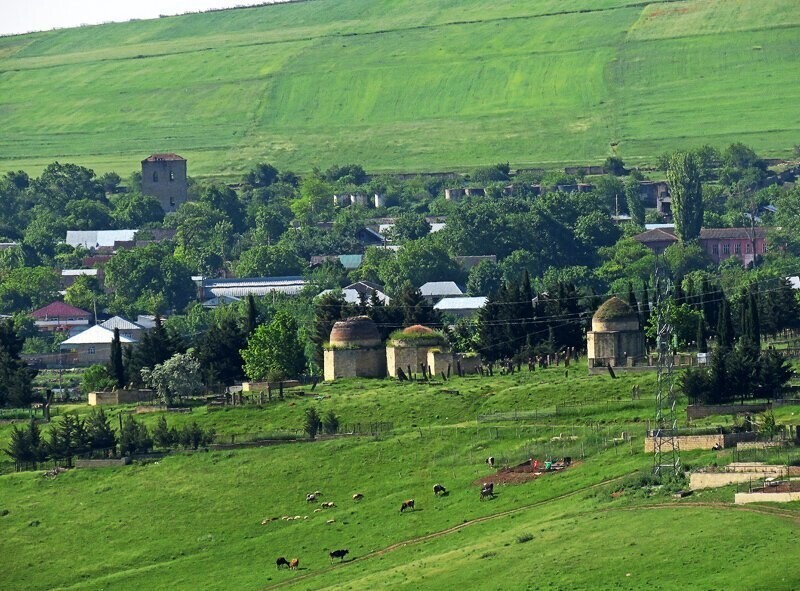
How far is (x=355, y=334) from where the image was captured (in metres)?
165

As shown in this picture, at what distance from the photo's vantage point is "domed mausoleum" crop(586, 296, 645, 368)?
Answer: 156750 millimetres

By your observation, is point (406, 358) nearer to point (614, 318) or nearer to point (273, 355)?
point (273, 355)

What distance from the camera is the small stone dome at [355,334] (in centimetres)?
16488

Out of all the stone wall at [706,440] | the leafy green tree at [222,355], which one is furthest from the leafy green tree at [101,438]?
the stone wall at [706,440]

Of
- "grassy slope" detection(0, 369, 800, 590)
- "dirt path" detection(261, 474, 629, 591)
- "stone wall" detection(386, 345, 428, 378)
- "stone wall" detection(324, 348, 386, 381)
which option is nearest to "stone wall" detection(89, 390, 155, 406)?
"stone wall" detection(324, 348, 386, 381)

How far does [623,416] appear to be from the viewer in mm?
136750

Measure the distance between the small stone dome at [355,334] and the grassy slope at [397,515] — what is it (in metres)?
7.49

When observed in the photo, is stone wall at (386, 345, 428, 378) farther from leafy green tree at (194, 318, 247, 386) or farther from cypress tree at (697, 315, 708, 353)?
cypress tree at (697, 315, 708, 353)

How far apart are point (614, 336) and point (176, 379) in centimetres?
2522

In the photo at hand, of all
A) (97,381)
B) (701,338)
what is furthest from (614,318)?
(97,381)

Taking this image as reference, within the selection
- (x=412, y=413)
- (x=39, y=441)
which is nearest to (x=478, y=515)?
(x=412, y=413)

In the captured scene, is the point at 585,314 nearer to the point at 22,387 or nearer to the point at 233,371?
the point at 233,371

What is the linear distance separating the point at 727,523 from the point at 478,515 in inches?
647

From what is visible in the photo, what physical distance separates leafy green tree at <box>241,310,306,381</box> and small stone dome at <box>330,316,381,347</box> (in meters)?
2.48
